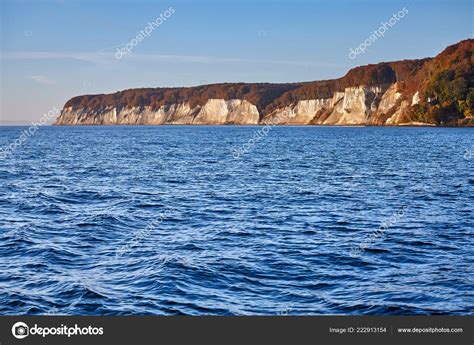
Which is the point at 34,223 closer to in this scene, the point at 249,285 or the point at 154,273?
the point at 154,273

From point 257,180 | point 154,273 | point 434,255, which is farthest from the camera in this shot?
point 257,180

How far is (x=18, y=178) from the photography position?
42.2m

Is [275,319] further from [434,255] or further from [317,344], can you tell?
[434,255]

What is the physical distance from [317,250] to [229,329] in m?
10.4

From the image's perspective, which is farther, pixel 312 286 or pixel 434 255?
pixel 434 255

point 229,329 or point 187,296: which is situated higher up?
point 229,329

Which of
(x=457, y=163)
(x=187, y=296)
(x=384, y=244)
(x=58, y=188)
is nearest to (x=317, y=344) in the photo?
(x=187, y=296)

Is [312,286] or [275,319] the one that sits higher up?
[275,319]

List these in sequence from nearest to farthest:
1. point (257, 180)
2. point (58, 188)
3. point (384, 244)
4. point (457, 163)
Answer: point (384, 244)
point (58, 188)
point (257, 180)
point (457, 163)

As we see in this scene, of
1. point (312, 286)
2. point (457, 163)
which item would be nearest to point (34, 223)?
point (312, 286)

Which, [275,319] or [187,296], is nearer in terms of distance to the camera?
[275,319]

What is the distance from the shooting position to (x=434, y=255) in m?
18.4

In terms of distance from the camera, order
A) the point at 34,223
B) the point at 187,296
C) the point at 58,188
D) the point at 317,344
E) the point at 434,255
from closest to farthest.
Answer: the point at 317,344, the point at 187,296, the point at 434,255, the point at 34,223, the point at 58,188

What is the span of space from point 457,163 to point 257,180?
23.4 m
